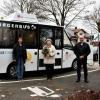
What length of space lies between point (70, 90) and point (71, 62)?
5.96 m

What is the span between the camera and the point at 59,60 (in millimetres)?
17734

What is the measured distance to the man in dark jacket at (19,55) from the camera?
15414 millimetres

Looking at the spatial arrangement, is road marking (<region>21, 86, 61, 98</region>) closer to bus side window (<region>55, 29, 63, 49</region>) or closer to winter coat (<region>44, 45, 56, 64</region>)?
winter coat (<region>44, 45, 56, 64</region>)

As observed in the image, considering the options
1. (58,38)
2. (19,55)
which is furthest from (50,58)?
(58,38)

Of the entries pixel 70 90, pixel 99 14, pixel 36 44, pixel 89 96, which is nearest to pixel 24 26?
pixel 36 44

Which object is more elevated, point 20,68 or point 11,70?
point 20,68

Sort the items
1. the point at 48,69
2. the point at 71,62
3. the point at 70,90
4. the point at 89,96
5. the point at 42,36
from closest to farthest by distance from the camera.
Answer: the point at 89,96 → the point at 70,90 → the point at 48,69 → the point at 42,36 → the point at 71,62

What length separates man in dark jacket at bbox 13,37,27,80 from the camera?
1541 centimetres

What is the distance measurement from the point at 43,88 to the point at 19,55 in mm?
2692

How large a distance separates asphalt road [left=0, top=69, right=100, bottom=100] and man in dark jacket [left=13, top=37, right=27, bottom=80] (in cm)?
58

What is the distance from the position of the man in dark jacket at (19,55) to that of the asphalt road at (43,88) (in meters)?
0.58

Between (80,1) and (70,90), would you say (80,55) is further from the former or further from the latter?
(80,1)

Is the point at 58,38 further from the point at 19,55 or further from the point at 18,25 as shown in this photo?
the point at 19,55

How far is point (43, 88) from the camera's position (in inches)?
521
